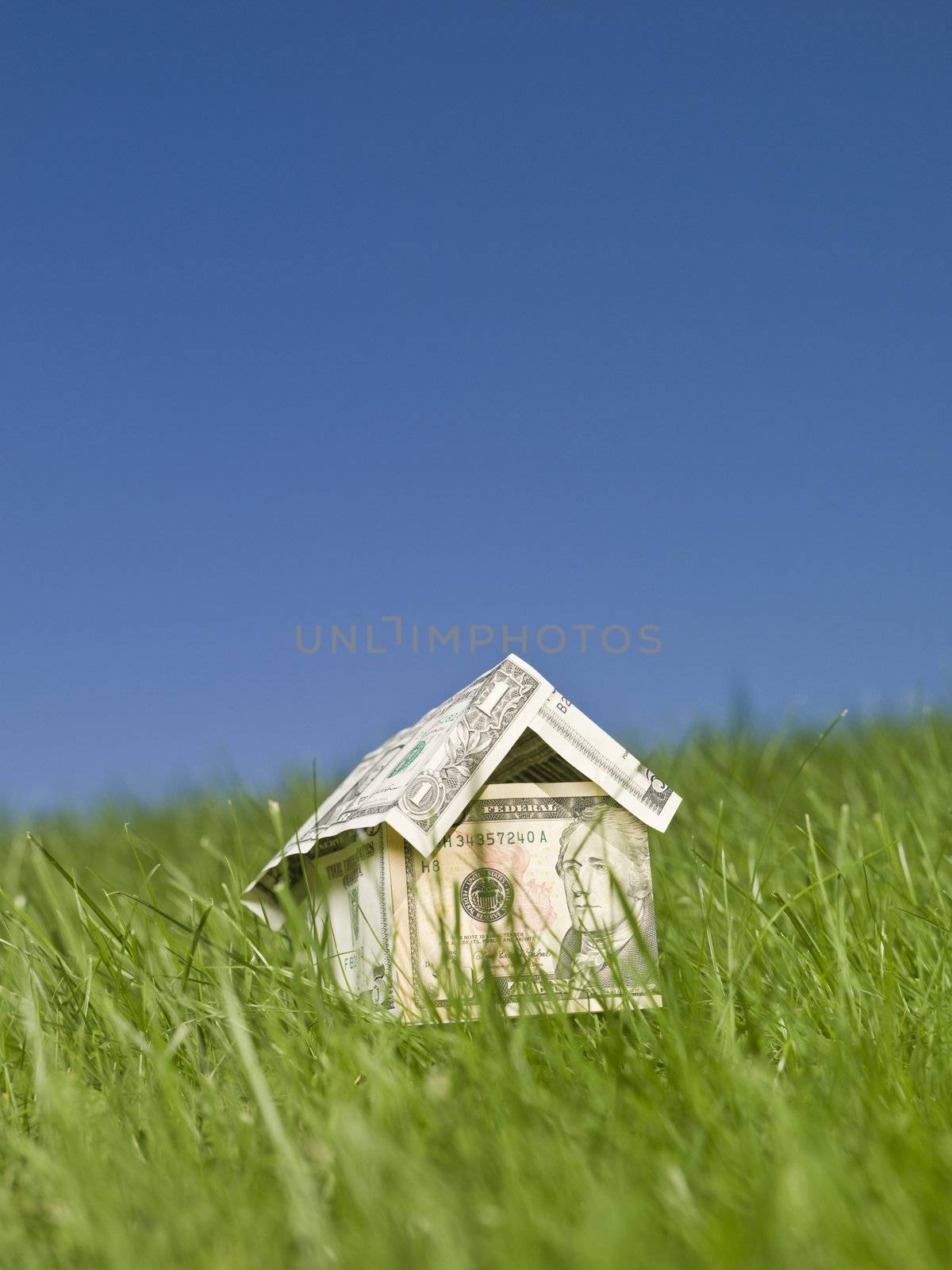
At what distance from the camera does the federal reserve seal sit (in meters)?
2.82

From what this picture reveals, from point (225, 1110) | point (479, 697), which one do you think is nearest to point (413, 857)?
point (479, 697)

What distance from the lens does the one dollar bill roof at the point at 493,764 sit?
273 centimetres

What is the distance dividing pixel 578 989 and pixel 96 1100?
1078mm

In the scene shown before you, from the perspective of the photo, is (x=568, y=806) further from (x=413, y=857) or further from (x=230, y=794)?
(x=230, y=794)

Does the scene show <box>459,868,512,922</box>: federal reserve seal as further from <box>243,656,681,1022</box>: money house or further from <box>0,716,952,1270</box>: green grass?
<box>0,716,952,1270</box>: green grass

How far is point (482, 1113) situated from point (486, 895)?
94 centimetres

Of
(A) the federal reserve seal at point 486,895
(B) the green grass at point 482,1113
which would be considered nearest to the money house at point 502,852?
(A) the federal reserve seal at point 486,895

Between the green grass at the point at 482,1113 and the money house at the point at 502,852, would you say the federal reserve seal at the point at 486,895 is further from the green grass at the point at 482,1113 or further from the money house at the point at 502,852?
the green grass at the point at 482,1113

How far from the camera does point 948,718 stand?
8047 mm

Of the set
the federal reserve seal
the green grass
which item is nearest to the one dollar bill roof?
the federal reserve seal

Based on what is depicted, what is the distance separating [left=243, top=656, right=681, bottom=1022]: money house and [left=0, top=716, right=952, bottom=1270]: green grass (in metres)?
0.19

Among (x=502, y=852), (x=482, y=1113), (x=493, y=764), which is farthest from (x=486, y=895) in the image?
(x=482, y=1113)

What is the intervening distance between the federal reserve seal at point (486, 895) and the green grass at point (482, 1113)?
335 mm

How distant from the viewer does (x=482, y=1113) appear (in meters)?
1.91
